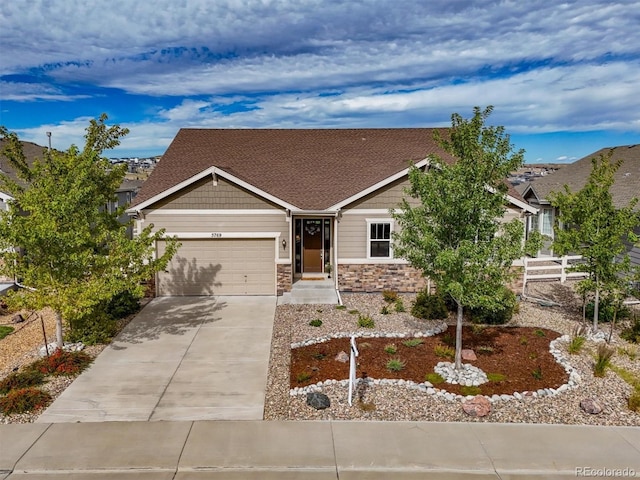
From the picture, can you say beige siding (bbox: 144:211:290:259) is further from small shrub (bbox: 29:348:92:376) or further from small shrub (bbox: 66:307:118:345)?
small shrub (bbox: 29:348:92:376)

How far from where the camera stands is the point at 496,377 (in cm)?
990

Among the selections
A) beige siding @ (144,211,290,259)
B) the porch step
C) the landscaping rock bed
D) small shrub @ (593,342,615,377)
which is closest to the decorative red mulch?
the landscaping rock bed

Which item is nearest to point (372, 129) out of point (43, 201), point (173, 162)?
point (173, 162)

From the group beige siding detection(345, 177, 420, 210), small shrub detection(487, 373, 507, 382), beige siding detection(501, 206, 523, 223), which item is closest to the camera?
Answer: small shrub detection(487, 373, 507, 382)

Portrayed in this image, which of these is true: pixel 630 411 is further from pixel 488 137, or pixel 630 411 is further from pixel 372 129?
pixel 372 129

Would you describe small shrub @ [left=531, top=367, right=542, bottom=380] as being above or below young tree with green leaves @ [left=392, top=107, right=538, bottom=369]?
below

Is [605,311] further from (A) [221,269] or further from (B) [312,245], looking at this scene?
(A) [221,269]

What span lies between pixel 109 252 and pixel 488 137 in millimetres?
9199

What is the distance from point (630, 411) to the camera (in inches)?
342

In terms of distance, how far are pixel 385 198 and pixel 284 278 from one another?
14.8 feet

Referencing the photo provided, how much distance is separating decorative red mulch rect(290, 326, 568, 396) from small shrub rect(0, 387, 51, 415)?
460 cm

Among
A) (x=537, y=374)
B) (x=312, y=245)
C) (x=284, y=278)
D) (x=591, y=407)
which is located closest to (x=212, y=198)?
(x=284, y=278)

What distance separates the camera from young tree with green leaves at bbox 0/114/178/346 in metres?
10.3

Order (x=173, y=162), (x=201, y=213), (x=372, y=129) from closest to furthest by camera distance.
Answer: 1. (x=201, y=213)
2. (x=173, y=162)
3. (x=372, y=129)
